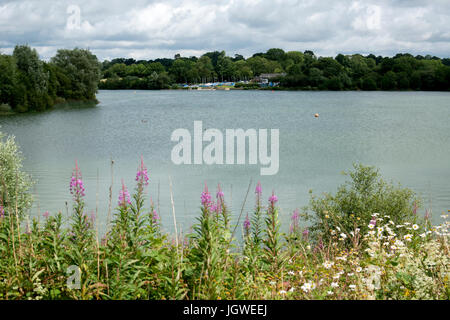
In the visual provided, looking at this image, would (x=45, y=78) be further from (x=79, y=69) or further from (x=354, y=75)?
(x=354, y=75)

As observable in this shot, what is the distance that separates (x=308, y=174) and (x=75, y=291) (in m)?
18.8

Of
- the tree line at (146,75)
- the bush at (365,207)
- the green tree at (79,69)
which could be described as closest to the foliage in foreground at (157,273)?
the bush at (365,207)

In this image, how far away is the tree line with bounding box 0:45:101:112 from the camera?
192 feet

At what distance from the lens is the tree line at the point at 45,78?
192 ft

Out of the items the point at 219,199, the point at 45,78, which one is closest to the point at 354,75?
the point at 45,78

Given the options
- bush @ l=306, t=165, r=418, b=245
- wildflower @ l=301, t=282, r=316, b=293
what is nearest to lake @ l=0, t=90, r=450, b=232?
bush @ l=306, t=165, r=418, b=245

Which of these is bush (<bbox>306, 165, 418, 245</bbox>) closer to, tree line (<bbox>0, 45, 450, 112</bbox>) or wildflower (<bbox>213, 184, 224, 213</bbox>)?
wildflower (<bbox>213, 184, 224, 213</bbox>)

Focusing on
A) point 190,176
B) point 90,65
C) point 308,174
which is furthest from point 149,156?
point 90,65

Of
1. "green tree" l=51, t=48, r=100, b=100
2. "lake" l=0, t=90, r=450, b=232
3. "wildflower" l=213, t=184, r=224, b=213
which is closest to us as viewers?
"wildflower" l=213, t=184, r=224, b=213

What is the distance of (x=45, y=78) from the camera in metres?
65.0

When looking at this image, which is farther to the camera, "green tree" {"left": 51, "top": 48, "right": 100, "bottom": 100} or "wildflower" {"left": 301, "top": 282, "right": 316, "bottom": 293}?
"green tree" {"left": 51, "top": 48, "right": 100, "bottom": 100}

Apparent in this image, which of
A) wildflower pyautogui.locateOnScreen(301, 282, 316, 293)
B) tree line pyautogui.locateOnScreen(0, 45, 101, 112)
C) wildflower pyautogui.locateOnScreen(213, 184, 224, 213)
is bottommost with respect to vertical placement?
wildflower pyautogui.locateOnScreen(301, 282, 316, 293)
